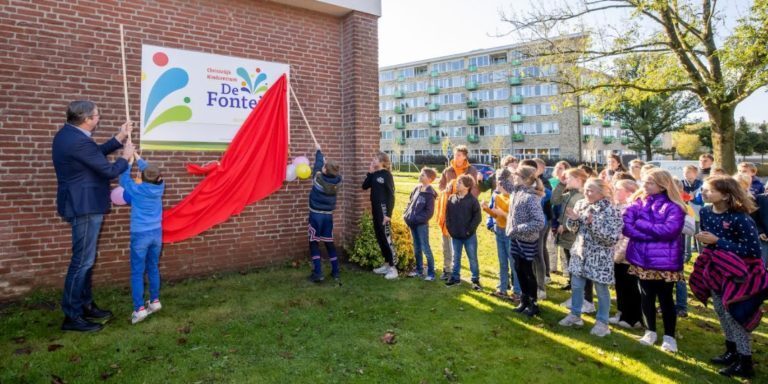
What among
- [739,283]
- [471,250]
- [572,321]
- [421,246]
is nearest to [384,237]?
[421,246]

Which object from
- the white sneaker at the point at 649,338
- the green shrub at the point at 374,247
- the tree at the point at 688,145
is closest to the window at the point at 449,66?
the tree at the point at 688,145

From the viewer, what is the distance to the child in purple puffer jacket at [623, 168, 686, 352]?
4727mm

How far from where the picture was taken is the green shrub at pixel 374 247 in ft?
26.0

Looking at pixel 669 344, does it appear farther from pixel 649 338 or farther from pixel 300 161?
pixel 300 161

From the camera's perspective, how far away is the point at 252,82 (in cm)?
757

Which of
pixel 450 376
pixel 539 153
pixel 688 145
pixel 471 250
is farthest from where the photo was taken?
pixel 539 153

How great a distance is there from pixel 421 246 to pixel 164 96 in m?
4.86

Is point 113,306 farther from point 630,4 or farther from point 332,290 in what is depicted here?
point 630,4

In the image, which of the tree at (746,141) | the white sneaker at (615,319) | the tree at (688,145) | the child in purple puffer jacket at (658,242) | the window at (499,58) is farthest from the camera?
the window at (499,58)

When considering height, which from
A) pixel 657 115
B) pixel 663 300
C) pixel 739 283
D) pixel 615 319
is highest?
pixel 657 115

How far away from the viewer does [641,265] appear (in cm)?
492

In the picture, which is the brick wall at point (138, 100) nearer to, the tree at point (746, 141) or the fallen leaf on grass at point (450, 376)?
the fallen leaf on grass at point (450, 376)

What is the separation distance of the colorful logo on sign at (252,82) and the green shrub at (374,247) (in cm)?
297

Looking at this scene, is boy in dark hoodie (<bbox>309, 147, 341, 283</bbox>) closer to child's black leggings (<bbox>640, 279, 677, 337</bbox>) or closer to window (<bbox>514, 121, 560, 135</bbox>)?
child's black leggings (<bbox>640, 279, 677, 337</bbox>)
